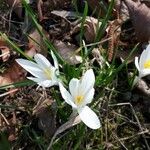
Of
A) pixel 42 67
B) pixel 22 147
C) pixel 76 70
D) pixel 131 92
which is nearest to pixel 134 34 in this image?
pixel 131 92

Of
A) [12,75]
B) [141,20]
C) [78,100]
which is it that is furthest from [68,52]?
[78,100]

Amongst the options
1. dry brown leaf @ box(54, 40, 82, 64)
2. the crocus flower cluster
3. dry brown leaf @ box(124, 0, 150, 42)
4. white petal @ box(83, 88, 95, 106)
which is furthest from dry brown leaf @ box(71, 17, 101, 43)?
white petal @ box(83, 88, 95, 106)

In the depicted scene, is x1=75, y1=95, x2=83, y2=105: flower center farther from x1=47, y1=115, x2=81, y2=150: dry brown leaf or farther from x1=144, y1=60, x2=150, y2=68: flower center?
x1=144, y1=60, x2=150, y2=68: flower center

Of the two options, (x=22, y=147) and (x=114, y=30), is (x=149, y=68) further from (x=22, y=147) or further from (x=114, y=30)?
(x=22, y=147)

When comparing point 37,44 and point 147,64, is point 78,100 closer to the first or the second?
point 147,64

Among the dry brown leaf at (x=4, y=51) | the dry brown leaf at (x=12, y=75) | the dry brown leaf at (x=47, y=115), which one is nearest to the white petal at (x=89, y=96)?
the dry brown leaf at (x=47, y=115)
